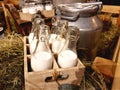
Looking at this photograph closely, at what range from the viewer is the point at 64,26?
70 cm

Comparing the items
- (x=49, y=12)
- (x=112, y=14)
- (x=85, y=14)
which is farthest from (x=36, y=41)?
(x=112, y=14)

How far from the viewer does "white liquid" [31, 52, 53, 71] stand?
0.56 meters

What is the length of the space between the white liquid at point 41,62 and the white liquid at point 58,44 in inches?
3.6

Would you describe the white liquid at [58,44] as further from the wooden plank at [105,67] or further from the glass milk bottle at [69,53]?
the wooden plank at [105,67]

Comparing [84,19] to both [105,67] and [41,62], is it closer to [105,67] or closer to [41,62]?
[105,67]

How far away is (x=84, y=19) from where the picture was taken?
2.79 ft

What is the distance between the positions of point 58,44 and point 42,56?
0.11m


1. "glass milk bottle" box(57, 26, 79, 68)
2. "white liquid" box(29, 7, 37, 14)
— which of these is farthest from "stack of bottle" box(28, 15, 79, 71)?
"white liquid" box(29, 7, 37, 14)

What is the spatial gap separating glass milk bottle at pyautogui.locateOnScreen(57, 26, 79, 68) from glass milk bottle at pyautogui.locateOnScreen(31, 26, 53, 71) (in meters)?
0.04

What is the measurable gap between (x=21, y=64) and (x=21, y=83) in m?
0.09

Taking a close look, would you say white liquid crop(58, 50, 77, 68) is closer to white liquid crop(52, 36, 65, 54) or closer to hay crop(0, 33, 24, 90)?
white liquid crop(52, 36, 65, 54)

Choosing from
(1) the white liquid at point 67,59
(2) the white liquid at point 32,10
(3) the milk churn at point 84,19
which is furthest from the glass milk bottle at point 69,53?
(2) the white liquid at point 32,10

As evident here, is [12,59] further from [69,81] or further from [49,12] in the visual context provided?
Result: [49,12]

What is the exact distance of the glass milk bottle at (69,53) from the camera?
0.59m
